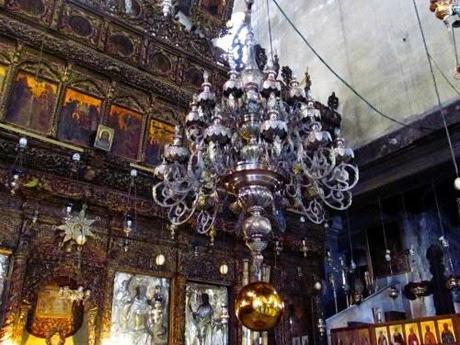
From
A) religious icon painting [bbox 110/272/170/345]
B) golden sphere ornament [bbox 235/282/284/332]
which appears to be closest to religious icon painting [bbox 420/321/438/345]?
religious icon painting [bbox 110/272/170/345]

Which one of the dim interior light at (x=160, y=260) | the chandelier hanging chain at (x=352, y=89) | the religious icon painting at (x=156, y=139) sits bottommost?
the dim interior light at (x=160, y=260)

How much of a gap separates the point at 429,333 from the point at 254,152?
14.9 feet

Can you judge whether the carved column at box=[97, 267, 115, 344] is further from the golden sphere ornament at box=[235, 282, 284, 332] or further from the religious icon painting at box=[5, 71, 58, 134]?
the golden sphere ornament at box=[235, 282, 284, 332]

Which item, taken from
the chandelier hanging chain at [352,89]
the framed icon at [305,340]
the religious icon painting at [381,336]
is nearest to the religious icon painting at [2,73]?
the chandelier hanging chain at [352,89]

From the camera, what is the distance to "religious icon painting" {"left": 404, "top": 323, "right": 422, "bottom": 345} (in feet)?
20.1

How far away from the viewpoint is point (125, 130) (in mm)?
6094

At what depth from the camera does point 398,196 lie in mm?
8352

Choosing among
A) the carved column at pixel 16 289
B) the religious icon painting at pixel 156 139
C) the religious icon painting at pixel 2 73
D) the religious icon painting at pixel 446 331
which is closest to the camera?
the carved column at pixel 16 289

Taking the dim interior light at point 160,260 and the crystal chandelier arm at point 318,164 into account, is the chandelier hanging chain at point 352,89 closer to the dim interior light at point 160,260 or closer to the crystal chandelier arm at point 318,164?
the crystal chandelier arm at point 318,164

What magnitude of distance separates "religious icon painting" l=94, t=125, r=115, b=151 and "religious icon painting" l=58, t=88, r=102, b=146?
0.38 ft

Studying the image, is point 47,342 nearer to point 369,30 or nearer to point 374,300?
point 374,300

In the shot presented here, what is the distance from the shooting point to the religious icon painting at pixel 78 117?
5578 millimetres

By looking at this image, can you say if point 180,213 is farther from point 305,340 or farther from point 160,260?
point 305,340

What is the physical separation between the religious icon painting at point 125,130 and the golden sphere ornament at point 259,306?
12.4ft
